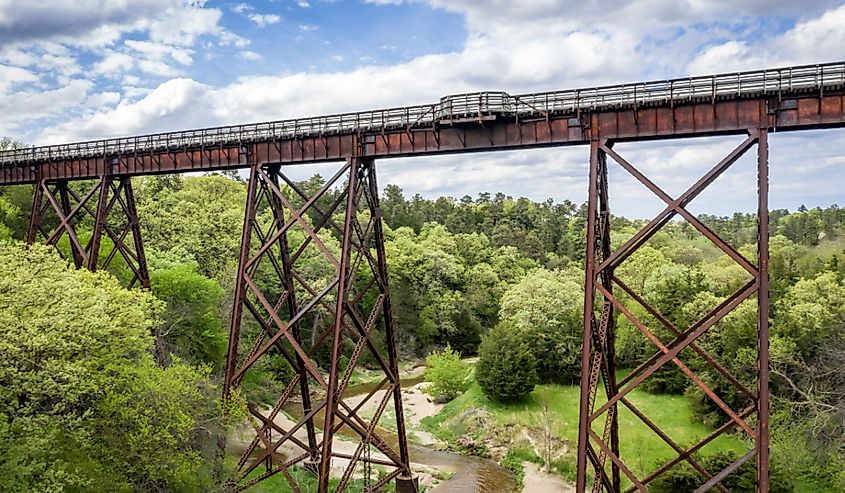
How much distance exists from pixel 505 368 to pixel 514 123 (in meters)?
16.6

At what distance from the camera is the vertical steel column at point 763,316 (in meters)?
10.8

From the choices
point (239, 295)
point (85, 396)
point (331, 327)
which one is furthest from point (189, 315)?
point (85, 396)

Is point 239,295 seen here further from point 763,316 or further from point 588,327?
point 763,316

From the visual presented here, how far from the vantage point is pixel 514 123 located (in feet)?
46.8

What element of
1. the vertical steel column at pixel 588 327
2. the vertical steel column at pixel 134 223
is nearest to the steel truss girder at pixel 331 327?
the vertical steel column at pixel 134 223

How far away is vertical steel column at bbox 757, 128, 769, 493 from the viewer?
1076 cm

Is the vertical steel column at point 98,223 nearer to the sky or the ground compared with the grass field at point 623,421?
nearer to the sky

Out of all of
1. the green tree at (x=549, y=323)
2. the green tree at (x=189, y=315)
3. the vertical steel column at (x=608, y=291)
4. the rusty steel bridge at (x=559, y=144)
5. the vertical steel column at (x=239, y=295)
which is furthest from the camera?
the green tree at (x=549, y=323)

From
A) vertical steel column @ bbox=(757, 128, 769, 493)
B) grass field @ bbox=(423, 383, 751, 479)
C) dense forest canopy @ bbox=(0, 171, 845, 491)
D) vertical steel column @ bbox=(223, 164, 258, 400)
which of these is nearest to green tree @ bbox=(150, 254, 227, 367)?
dense forest canopy @ bbox=(0, 171, 845, 491)

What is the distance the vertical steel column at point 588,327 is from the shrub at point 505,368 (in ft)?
52.6

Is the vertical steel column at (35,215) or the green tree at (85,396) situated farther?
the vertical steel column at (35,215)

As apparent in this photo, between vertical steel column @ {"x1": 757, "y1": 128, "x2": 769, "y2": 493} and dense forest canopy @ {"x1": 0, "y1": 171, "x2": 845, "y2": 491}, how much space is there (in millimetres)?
9154

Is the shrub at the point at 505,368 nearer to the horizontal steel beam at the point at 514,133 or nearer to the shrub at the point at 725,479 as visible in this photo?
the shrub at the point at 725,479

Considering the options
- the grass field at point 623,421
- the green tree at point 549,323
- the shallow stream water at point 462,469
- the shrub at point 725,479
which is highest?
the green tree at point 549,323
